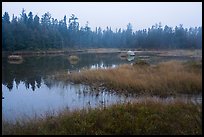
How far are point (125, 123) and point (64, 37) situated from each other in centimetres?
8976

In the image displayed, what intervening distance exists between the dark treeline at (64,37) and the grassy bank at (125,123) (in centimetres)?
5535

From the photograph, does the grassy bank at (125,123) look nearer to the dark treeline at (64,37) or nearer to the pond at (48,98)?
the pond at (48,98)

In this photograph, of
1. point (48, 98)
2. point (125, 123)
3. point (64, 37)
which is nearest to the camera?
point (125, 123)

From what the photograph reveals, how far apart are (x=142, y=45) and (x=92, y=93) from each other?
84.8m

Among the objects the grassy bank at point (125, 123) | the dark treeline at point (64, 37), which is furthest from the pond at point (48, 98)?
the dark treeline at point (64, 37)

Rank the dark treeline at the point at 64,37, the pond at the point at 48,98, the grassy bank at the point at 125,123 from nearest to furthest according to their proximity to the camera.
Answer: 1. the grassy bank at the point at 125,123
2. the pond at the point at 48,98
3. the dark treeline at the point at 64,37

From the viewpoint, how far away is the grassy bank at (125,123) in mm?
8625

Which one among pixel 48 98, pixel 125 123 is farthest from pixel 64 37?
pixel 125 123

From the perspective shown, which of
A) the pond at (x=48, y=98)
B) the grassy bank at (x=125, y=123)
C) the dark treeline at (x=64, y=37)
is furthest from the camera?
the dark treeline at (x=64, y=37)

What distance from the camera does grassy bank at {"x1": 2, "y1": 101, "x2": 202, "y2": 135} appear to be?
28.3ft

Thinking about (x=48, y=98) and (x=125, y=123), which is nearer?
(x=125, y=123)

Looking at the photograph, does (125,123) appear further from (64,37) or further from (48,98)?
(64,37)

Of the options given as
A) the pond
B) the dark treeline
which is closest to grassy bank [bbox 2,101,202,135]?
the pond

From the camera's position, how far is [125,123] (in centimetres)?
895
